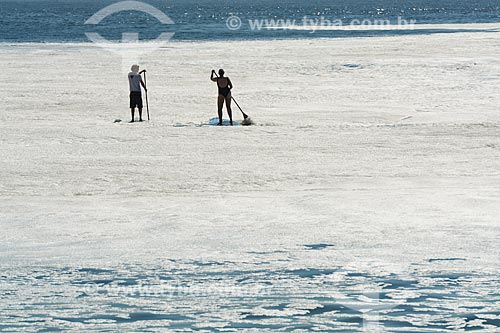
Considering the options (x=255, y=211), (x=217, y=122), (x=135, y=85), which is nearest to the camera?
(x=255, y=211)

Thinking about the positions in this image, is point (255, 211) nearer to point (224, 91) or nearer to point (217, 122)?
point (224, 91)

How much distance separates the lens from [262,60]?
40.1 m

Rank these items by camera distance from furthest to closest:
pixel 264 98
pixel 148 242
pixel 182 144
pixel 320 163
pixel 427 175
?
pixel 264 98
pixel 182 144
pixel 320 163
pixel 427 175
pixel 148 242

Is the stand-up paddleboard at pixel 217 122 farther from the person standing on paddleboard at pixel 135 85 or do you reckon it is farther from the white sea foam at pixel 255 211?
the person standing on paddleboard at pixel 135 85

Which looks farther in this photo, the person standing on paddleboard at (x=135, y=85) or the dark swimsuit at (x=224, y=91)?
the person standing on paddleboard at (x=135, y=85)

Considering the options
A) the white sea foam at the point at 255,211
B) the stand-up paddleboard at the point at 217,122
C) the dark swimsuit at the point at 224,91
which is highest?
the dark swimsuit at the point at 224,91

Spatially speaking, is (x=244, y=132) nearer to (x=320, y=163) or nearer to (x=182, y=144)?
(x=182, y=144)

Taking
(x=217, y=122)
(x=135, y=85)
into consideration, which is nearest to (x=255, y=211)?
(x=217, y=122)

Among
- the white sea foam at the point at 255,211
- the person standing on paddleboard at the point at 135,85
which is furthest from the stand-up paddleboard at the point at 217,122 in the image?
the person standing on paddleboard at the point at 135,85

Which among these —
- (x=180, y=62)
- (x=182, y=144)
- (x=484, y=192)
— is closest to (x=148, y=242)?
(x=484, y=192)

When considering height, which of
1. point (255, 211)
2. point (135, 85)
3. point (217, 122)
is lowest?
point (255, 211)

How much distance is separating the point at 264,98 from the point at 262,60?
1384cm

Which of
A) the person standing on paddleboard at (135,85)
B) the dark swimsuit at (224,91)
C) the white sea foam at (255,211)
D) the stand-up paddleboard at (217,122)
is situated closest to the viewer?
the white sea foam at (255,211)

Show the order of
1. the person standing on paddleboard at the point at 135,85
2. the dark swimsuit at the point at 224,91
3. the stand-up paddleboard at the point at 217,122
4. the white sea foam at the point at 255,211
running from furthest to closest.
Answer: the stand-up paddleboard at the point at 217,122, the person standing on paddleboard at the point at 135,85, the dark swimsuit at the point at 224,91, the white sea foam at the point at 255,211
